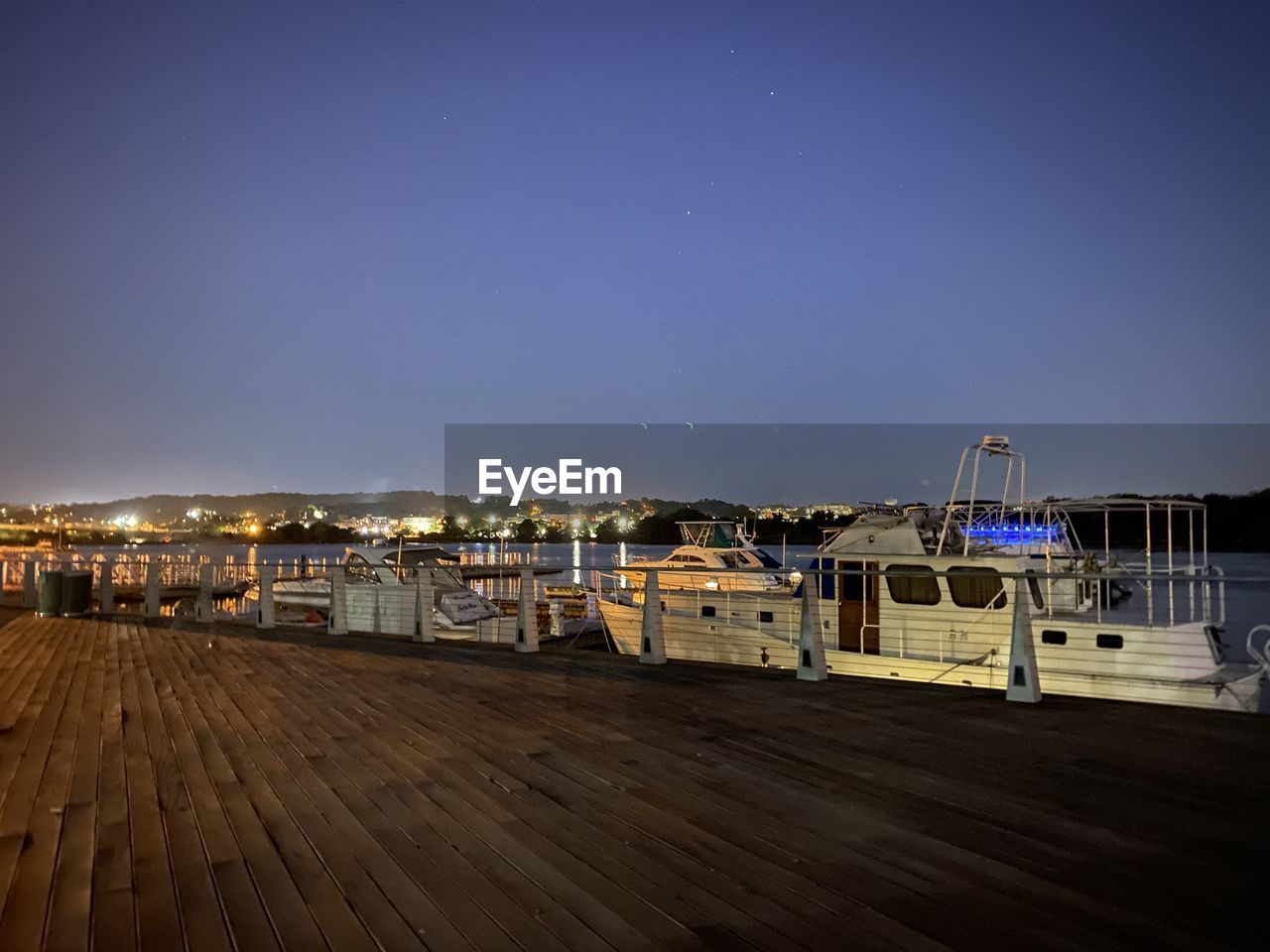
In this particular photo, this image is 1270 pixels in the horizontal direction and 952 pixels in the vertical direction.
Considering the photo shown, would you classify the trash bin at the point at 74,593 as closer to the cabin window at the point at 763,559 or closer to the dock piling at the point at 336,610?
the dock piling at the point at 336,610

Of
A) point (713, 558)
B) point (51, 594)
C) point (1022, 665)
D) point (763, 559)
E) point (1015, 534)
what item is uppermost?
point (1015, 534)

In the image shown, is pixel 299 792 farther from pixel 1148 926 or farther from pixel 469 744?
pixel 1148 926

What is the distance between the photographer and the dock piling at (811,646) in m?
6.68

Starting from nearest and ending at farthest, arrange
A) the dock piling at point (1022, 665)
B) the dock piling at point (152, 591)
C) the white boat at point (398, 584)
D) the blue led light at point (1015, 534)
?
the dock piling at point (1022, 665) → the dock piling at point (152, 591) → the blue led light at point (1015, 534) → the white boat at point (398, 584)

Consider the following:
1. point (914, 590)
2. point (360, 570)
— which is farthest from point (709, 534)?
point (914, 590)

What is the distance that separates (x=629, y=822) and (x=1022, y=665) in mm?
3639

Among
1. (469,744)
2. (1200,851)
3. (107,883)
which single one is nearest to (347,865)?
(107,883)

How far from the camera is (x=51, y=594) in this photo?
1457cm

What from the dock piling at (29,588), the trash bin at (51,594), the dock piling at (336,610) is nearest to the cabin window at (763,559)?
the dock piling at (336,610)

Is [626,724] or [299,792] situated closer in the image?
[299,792]

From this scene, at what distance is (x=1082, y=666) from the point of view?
12.7 meters

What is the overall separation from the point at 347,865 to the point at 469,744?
5.92 feet

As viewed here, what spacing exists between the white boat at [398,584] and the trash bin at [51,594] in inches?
214

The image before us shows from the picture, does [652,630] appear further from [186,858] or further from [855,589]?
[855,589]
